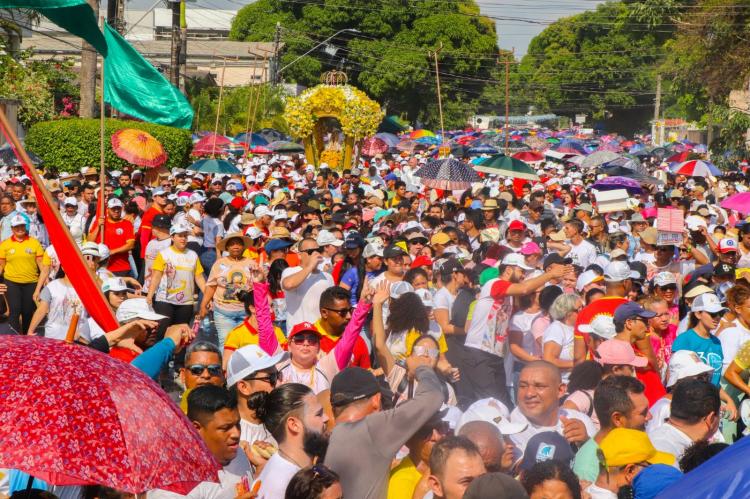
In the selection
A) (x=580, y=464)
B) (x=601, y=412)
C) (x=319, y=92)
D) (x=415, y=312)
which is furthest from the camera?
(x=319, y=92)

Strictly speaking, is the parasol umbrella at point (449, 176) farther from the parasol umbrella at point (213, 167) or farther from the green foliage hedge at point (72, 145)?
the green foliage hedge at point (72, 145)

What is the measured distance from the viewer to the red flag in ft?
16.8

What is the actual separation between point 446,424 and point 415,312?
2.34 metres

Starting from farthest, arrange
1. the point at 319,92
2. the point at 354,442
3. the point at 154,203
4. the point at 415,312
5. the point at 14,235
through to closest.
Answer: the point at 319,92, the point at 154,203, the point at 14,235, the point at 415,312, the point at 354,442

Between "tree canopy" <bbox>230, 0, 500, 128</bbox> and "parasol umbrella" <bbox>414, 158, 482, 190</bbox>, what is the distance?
5237cm

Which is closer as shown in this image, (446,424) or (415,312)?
(446,424)

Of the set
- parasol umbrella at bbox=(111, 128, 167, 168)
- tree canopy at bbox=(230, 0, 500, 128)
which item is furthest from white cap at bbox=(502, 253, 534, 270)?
tree canopy at bbox=(230, 0, 500, 128)

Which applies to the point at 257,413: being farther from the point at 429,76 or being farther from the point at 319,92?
the point at 429,76

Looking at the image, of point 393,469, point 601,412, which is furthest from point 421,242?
point 393,469

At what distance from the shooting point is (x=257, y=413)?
5332 millimetres

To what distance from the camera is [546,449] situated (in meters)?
5.15

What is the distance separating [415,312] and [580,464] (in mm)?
2576

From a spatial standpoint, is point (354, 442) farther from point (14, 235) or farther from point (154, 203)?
point (154, 203)

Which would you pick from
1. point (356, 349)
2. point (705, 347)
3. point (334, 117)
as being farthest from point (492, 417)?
point (334, 117)
